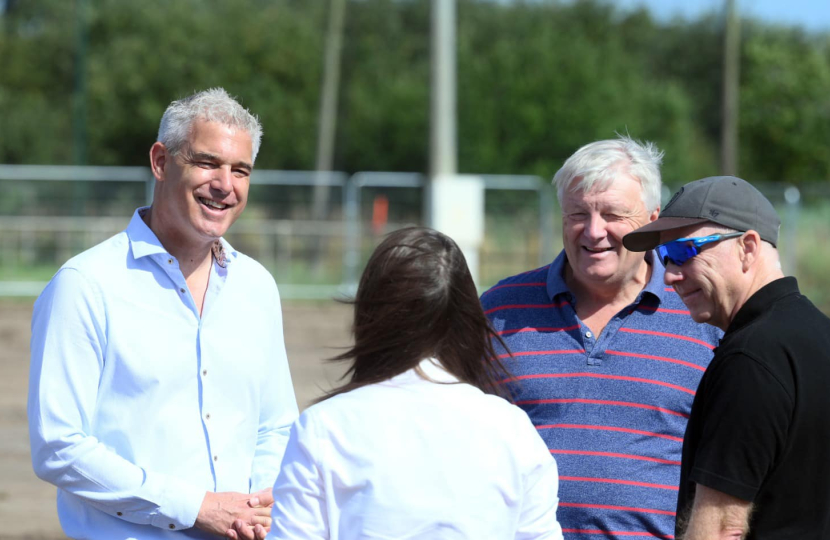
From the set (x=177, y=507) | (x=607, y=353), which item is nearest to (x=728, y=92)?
(x=607, y=353)

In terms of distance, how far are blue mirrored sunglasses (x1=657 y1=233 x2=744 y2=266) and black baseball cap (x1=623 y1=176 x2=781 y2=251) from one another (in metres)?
0.03

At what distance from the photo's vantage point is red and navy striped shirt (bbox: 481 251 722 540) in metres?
2.83

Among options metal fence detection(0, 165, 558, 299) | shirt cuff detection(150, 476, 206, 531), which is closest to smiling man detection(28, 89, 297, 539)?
shirt cuff detection(150, 476, 206, 531)

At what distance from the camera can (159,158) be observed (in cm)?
281

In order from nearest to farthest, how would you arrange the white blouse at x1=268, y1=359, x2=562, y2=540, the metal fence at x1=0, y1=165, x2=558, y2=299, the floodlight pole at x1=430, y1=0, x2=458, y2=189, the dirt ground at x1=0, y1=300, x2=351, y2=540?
the white blouse at x1=268, y1=359, x2=562, y2=540
the dirt ground at x1=0, y1=300, x2=351, y2=540
the floodlight pole at x1=430, y1=0, x2=458, y2=189
the metal fence at x1=0, y1=165, x2=558, y2=299

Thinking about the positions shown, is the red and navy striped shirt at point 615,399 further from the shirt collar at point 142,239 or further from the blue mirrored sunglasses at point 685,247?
the shirt collar at point 142,239

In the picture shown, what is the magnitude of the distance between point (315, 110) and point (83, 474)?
37.7 metres

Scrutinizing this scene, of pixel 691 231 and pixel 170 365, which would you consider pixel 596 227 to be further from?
pixel 170 365

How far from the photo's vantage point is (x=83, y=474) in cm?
248

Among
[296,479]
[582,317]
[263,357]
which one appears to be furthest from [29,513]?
[296,479]

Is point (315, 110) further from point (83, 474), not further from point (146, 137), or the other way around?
point (83, 474)

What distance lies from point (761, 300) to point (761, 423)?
0.31m

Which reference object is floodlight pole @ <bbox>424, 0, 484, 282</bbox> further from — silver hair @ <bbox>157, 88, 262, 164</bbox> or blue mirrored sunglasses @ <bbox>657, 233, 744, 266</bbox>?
blue mirrored sunglasses @ <bbox>657, 233, 744, 266</bbox>

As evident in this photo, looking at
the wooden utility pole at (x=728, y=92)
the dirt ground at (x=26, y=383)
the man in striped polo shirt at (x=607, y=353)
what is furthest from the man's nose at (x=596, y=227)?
Result: the wooden utility pole at (x=728, y=92)
